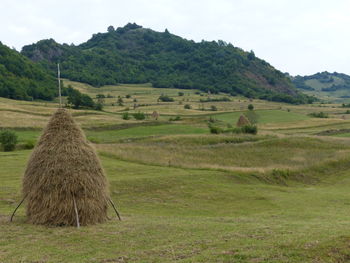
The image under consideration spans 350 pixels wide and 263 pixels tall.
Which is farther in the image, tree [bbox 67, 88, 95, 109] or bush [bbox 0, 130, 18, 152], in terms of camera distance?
tree [bbox 67, 88, 95, 109]

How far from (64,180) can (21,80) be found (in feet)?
424

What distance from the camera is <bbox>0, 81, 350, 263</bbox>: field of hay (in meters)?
12.5

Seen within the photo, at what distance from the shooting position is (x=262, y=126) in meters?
94.7

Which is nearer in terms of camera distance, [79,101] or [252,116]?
[252,116]

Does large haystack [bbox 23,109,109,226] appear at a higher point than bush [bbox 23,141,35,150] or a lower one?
higher

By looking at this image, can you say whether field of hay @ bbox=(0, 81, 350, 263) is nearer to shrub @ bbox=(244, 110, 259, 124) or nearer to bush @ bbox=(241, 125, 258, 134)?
bush @ bbox=(241, 125, 258, 134)

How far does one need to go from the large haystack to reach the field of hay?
71cm

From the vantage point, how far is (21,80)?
445 feet

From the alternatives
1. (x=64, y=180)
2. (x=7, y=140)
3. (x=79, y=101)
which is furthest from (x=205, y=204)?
(x=79, y=101)

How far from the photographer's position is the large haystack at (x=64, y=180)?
16922 millimetres

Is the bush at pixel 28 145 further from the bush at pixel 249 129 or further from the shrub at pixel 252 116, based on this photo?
the shrub at pixel 252 116

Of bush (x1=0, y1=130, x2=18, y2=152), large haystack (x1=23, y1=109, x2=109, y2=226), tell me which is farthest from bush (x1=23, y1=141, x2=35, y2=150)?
large haystack (x1=23, y1=109, x2=109, y2=226)

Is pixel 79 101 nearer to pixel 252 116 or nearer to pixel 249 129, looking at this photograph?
pixel 252 116

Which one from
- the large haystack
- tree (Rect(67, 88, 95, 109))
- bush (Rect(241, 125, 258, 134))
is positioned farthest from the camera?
tree (Rect(67, 88, 95, 109))
